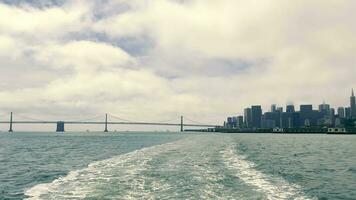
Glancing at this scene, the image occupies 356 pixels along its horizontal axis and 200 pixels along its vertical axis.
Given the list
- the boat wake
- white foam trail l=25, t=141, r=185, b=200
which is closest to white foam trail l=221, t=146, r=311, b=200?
the boat wake

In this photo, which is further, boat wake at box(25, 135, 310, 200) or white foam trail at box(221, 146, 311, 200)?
white foam trail at box(221, 146, 311, 200)

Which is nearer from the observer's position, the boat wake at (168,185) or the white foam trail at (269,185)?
the boat wake at (168,185)

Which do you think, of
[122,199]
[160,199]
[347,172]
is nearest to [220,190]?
[160,199]

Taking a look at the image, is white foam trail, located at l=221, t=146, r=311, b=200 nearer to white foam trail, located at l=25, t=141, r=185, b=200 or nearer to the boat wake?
the boat wake

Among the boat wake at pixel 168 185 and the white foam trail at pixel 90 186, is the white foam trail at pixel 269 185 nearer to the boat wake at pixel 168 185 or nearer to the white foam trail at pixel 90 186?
the boat wake at pixel 168 185

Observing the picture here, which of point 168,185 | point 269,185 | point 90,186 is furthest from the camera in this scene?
point 269,185

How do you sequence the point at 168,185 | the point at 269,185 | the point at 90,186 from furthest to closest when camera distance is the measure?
the point at 269,185
the point at 168,185
the point at 90,186

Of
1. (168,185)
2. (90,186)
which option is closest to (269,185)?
(168,185)

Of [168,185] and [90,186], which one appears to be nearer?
[90,186]

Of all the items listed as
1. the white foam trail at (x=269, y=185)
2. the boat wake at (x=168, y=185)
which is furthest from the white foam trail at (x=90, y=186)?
the white foam trail at (x=269, y=185)

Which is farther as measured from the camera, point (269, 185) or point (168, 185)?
point (269, 185)

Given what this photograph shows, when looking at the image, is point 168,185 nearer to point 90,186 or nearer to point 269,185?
point 90,186

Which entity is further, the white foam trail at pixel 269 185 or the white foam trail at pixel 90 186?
the white foam trail at pixel 269 185

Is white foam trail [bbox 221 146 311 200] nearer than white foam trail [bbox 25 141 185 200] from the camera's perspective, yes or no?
No
